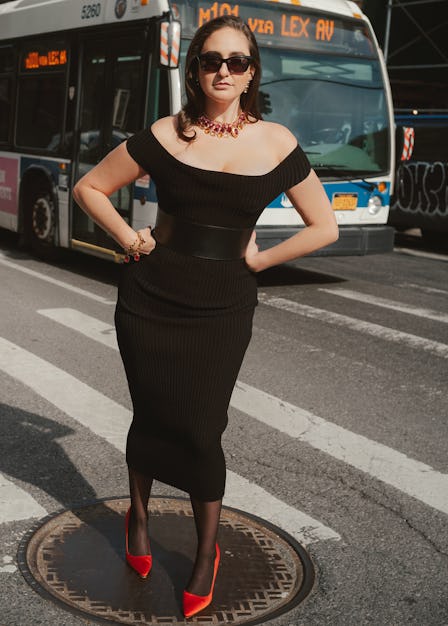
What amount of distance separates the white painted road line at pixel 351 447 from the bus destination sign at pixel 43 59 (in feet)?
20.8

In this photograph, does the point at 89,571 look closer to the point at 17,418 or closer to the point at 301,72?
the point at 17,418

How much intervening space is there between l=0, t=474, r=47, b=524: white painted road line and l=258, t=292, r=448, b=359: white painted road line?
3997 millimetres

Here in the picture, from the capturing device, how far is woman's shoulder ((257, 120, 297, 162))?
10.2ft

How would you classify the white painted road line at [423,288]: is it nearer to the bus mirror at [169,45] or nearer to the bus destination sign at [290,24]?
the bus destination sign at [290,24]

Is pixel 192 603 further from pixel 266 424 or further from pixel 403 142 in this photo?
pixel 403 142

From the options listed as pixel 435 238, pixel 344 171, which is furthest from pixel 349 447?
pixel 435 238

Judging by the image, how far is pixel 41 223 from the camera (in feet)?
37.0

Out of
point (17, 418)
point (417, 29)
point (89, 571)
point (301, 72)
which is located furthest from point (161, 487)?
point (417, 29)

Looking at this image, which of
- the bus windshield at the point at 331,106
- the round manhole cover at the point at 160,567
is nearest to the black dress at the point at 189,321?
the round manhole cover at the point at 160,567

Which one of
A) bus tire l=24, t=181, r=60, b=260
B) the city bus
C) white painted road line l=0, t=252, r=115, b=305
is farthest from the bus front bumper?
bus tire l=24, t=181, r=60, b=260

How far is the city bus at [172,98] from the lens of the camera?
368 inches

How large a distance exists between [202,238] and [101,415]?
8.12 feet

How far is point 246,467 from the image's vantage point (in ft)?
15.1

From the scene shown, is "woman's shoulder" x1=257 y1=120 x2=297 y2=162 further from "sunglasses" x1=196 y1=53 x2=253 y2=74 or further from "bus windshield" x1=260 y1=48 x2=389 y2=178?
"bus windshield" x1=260 y1=48 x2=389 y2=178
